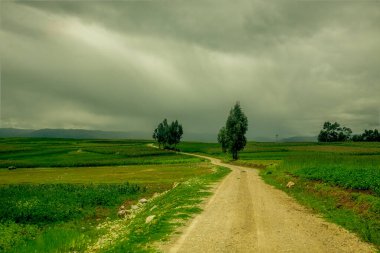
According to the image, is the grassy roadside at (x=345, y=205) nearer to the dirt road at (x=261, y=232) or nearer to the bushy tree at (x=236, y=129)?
the dirt road at (x=261, y=232)

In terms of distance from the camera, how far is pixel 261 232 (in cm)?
1711

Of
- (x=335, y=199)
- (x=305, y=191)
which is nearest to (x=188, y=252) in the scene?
(x=335, y=199)

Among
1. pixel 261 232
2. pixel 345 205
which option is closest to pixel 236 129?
pixel 345 205

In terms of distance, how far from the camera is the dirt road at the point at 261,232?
1459 centimetres

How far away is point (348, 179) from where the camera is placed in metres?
30.6

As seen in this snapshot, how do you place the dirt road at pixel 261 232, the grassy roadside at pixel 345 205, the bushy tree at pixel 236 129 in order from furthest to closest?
the bushy tree at pixel 236 129 → the grassy roadside at pixel 345 205 → the dirt road at pixel 261 232

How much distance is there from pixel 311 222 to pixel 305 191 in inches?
612

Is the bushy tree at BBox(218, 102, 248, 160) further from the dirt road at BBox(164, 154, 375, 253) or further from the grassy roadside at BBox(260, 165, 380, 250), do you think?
the dirt road at BBox(164, 154, 375, 253)

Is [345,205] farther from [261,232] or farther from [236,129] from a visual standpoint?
[236,129]

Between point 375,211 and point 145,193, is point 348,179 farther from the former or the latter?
point 145,193

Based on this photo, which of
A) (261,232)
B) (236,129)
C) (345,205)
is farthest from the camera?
(236,129)

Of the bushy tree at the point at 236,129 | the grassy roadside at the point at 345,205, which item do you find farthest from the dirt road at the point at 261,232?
the bushy tree at the point at 236,129

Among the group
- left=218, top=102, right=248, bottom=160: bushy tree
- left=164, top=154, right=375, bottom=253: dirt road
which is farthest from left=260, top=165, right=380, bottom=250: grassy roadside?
left=218, top=102, right=248, bottom=160: bushy tree

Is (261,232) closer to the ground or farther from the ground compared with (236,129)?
closer to the ground
